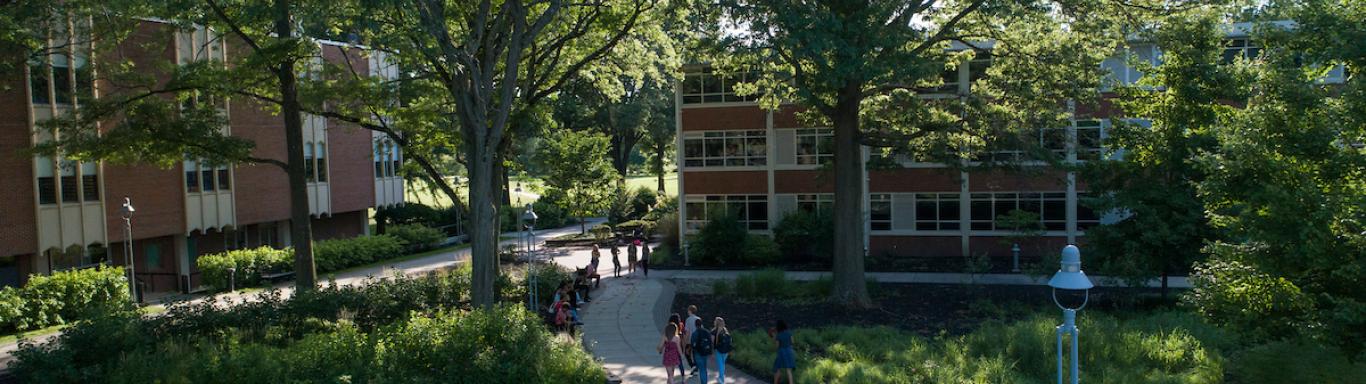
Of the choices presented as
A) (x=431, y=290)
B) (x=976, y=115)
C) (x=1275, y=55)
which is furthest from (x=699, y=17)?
(x=1275, y=55)

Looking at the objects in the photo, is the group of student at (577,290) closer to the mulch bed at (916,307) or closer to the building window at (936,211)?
the mulch bed at (916,307)

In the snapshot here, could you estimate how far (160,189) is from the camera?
93.6 feet

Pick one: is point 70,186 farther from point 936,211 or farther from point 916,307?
point 936,211

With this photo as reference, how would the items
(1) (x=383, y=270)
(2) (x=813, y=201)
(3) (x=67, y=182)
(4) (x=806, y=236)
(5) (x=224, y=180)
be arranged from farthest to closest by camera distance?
(2) (x=813, y=201) → (5) (x=224, y=180) → (4) (x=806, y=236) → (1) (x=383, y=270) → (3) (x=67, y=182)

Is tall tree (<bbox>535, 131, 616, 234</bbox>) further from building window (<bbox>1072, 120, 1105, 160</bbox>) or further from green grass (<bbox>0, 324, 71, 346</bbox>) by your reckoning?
green grass (<bbox>0, 324, 71, 346</bbox>)

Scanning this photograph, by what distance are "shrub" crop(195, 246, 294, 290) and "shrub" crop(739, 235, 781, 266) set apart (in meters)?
15.9

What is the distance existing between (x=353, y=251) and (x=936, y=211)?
71.4 feet

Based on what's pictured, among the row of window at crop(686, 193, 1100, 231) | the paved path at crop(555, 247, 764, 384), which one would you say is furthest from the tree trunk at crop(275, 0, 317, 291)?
the row of window at crop(686, 193, 1100, 231)

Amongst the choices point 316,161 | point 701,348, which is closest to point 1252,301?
point 701,348

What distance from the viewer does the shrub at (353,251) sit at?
107 ft

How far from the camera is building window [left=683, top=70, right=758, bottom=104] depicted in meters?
32.7

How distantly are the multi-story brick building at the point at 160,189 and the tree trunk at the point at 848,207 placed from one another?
10900 mm

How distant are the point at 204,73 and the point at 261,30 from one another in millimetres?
1578

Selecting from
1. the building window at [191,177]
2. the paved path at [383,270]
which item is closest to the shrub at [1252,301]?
the paved path at [383,270]
